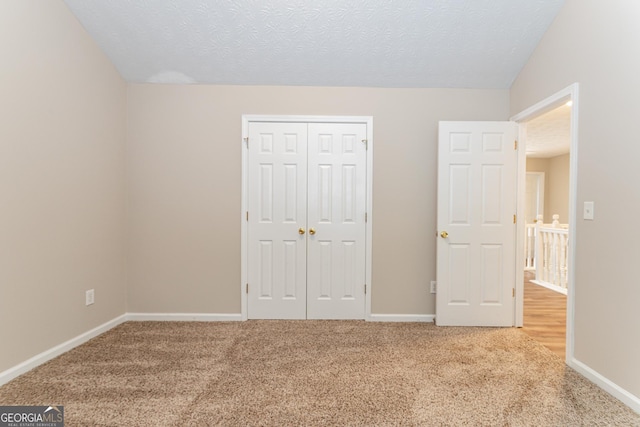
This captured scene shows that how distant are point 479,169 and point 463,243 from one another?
0.77 metres

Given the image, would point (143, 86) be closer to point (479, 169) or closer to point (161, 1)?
point (161, 1)

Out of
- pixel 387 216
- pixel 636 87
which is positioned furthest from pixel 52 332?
pixel 636 87

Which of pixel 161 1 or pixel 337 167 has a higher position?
pixel 161 1

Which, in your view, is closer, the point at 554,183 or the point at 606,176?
the point at 606,176

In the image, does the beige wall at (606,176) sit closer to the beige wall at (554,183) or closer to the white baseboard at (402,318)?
the white baseboard at (402,318)

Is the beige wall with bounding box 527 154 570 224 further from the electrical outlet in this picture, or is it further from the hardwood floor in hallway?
the electrical outlet

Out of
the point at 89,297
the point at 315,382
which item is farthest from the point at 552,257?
the point at 89,297

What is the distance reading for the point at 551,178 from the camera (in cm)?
798

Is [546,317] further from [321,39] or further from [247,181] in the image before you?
[321,39]

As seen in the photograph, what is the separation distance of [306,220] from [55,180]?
220 centimetres

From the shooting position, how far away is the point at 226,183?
3590 mm

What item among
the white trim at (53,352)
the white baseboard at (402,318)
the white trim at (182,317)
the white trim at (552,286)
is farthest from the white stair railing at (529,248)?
the white trim at (53,352)

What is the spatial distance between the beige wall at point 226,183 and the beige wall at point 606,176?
1.13 m

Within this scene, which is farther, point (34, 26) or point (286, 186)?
point (286, 186)
